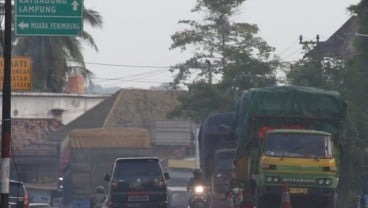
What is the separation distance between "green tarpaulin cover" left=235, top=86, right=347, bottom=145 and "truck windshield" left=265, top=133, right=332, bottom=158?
2833mm

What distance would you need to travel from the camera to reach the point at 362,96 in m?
53.0

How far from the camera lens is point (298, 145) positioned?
30969 mm

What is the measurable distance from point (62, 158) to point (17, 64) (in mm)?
25340

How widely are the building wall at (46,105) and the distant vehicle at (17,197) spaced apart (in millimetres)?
47416

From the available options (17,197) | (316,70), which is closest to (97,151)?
(316,70)

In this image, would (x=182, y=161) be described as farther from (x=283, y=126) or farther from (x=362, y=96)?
(x=283, y=126)

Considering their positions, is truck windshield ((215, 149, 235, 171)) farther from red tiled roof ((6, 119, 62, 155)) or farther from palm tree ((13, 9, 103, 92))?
red tiled roof ((6, 119, 62, 155))

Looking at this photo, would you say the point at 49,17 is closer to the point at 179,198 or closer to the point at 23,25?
the point at 23,25

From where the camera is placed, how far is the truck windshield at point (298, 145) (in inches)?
1219

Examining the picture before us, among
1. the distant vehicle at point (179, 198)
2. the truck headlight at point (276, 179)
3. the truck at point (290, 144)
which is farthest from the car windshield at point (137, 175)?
the distant vehicle at point (179, 198)

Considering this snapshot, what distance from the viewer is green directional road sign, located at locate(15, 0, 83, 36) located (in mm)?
26498

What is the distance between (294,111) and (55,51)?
4047 cm

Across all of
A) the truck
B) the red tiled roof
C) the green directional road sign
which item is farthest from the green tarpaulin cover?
the red tiled roof

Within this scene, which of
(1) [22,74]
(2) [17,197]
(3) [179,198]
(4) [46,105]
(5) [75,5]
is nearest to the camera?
(5) [75,5]
